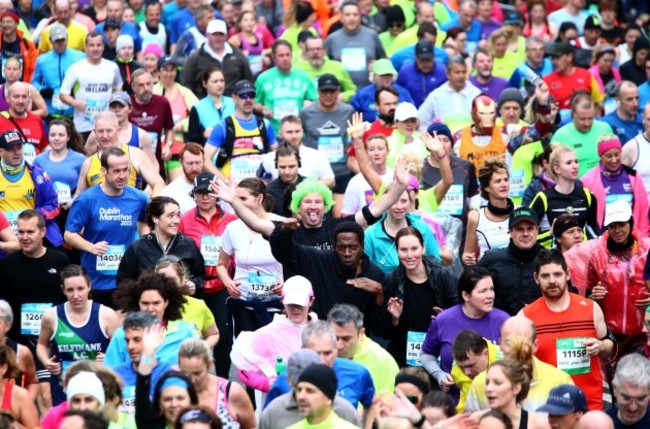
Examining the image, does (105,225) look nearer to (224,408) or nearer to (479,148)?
(224,408)

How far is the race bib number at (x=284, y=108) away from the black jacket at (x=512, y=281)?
5.72 m

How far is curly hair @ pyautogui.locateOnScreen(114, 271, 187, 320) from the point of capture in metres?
11.1

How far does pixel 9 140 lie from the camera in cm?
1380

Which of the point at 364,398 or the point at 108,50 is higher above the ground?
the point at 364,398

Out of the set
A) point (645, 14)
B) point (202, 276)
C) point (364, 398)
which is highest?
point (364, 398)

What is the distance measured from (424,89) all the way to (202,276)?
5.96 meters

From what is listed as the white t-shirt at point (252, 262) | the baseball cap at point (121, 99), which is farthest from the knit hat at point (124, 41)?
the white t-shirt at point (252, 262)

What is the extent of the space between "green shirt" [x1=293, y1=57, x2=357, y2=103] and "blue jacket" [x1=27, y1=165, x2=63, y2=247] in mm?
4954

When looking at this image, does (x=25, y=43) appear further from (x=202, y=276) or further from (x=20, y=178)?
(x=202, y=276)

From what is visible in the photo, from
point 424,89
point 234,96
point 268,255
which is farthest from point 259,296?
point 424,89

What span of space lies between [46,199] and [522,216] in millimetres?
3906

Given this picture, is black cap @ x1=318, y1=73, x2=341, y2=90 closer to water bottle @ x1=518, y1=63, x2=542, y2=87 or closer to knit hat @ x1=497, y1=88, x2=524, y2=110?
knit hat @ x1=497, y1=88, x2=524, y2=110

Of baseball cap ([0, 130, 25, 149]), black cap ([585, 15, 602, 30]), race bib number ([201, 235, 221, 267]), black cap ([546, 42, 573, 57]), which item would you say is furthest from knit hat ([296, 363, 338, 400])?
black cap ([585, 15, 602, 30])

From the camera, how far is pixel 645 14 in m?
23.0
